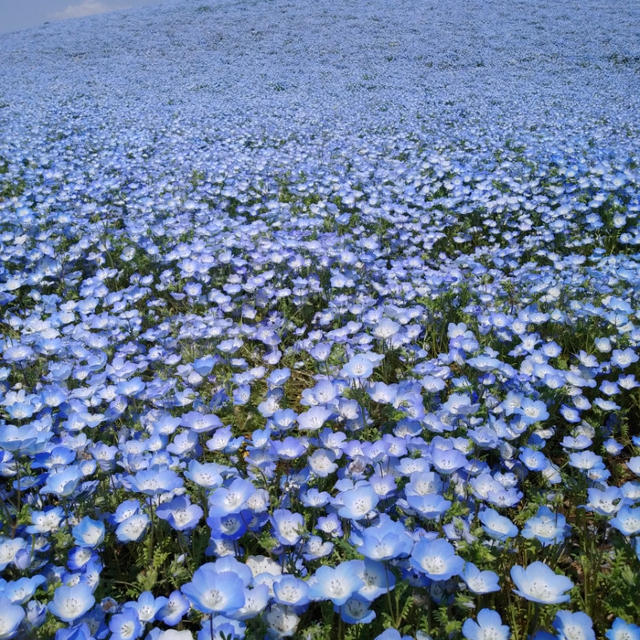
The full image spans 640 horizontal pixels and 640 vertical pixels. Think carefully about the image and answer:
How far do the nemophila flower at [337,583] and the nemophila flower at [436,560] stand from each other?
15 centimetres

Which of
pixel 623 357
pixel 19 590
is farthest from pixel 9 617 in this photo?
pixel 623 357

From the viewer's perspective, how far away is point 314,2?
25.7m

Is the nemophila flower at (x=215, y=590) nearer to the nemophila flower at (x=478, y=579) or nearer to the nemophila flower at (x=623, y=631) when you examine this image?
the nemophila flower at (x=478, y=579)

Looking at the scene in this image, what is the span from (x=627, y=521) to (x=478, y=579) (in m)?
0.51

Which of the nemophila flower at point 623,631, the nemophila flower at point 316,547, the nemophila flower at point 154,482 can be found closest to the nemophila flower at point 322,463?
the nemophila flower at point 316,547

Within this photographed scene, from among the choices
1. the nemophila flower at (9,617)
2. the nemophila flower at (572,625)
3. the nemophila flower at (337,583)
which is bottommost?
the nemophila flower at (572,625)

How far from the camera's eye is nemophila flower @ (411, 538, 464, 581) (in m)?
1.28

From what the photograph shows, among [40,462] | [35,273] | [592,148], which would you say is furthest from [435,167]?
[40,462]

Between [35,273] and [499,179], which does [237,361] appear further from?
[499,179]

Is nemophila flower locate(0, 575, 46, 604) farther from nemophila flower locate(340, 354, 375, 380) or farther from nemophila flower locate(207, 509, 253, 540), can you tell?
nemophila flower locate(340, 354, 375, 380)

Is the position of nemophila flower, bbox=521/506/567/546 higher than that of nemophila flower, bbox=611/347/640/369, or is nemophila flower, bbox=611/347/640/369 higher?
nemophila flower, bbox=521/506/567/546

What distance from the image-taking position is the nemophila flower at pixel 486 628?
1250 mm

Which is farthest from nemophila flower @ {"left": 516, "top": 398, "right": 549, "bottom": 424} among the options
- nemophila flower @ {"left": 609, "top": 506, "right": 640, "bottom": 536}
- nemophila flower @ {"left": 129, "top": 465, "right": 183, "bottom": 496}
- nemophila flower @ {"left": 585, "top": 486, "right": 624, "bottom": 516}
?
nemophila flower @ {"left": 129, "top": 465, "right": 183, "bottom": 496}

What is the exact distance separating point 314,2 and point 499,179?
990 inches
